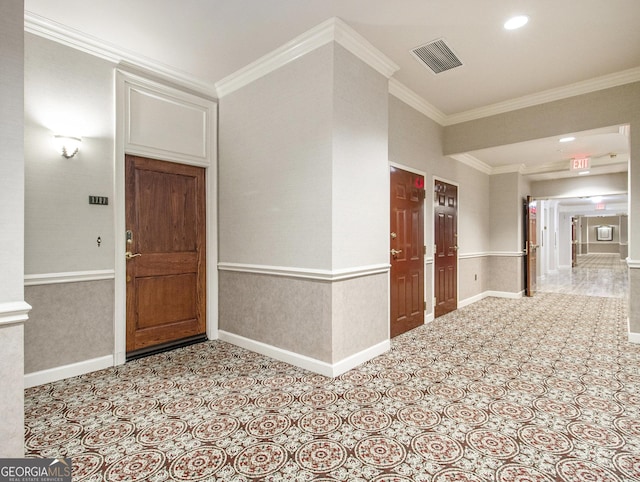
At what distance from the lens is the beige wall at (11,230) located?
1.57 metres

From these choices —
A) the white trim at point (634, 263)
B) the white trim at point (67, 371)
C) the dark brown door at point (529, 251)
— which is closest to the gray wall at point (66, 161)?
the white trim at point (67, 371)

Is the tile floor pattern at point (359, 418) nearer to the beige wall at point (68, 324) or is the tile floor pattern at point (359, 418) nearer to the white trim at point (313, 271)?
the beige wall at point (68, 324)

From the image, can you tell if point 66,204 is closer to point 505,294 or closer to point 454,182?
point 454,182

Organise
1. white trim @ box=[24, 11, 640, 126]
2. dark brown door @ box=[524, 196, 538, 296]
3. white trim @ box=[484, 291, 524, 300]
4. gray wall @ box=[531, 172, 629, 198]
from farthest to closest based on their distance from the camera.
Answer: gray wall @ box=[531, 172, 629, 198]
dark brown door @ box=[524, 196, 538, 296]
white trim @ box=[484, 291, 524, 300]
white trim @ box=[24, 11, 640, 126]

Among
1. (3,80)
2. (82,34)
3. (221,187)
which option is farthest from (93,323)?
(82,34)

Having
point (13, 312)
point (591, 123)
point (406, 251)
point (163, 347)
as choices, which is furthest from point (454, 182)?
point (13, 312)

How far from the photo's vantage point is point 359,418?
225 cm

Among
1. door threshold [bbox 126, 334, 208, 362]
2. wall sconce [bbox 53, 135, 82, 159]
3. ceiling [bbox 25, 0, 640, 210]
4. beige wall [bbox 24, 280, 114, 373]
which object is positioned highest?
ceiling [bbox 25, 0, 640, 210]

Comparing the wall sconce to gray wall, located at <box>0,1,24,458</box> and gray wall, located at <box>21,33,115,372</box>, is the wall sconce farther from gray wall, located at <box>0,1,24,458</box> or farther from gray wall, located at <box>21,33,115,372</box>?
gray wall, located at <box>0,1,24,458</box>

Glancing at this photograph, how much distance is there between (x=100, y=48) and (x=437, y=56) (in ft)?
11.0

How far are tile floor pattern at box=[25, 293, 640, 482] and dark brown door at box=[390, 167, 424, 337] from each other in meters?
0.68

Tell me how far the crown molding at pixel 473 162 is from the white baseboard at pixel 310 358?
3.67 metres

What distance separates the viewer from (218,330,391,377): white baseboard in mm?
2965

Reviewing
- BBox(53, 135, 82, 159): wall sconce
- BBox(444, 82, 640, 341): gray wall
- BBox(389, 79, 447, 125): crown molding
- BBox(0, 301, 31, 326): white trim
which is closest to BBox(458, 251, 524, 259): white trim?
BBox(444, 82, 640, 341): gray wall
